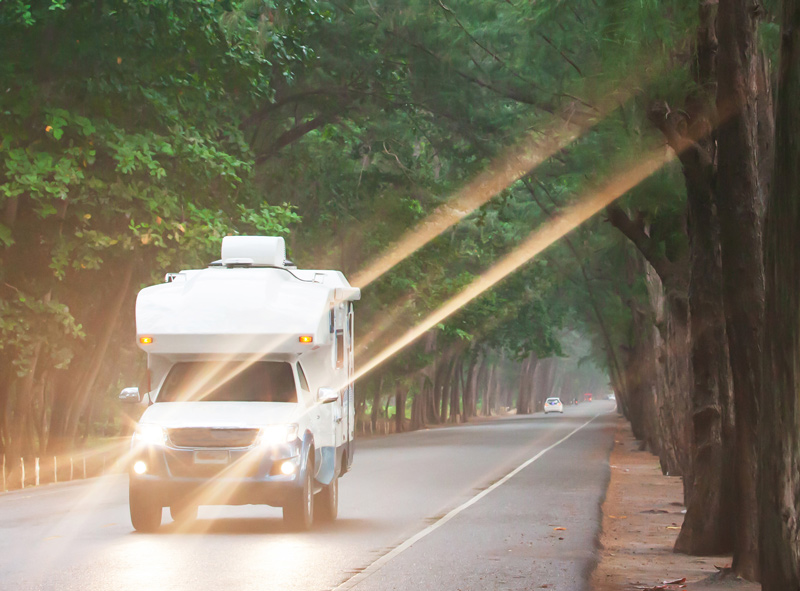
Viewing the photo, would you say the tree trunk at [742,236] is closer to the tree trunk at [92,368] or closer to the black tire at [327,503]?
the black tire at [327,503]

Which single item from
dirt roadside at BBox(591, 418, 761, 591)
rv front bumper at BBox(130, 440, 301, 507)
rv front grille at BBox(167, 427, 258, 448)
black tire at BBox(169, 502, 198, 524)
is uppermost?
rv front grille at BBox(167, 427, 258, 448)

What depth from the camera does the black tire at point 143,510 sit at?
538 inches

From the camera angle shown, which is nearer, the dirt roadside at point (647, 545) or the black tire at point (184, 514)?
the dirt roadside at point (647, 545)

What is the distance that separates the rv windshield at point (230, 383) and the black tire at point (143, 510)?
127 cm

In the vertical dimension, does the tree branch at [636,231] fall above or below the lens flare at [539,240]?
below

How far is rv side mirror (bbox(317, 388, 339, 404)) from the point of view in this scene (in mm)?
13969

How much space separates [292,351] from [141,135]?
27.3ft

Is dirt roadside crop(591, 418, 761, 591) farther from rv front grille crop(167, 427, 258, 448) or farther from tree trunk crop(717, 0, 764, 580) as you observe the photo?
rv front grille crop(167, 427, 258, 448)

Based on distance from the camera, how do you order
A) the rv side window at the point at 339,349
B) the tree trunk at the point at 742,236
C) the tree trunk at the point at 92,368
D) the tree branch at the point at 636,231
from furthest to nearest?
the tree trunk at the point at 92,368
the rv side window at the point at 339,349
the tree branch at the point at 636,231
the tree trunk at the point at 742,236

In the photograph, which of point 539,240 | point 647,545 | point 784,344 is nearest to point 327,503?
point 647,545

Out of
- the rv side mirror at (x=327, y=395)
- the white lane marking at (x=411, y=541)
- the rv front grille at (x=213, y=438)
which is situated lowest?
the white lane marking at (x=411, y=541)

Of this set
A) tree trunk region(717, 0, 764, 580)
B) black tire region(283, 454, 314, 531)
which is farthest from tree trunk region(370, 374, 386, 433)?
tree trunk region(717, 0, 764, 580)

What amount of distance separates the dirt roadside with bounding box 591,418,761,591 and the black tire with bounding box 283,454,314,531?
3204 millimetres

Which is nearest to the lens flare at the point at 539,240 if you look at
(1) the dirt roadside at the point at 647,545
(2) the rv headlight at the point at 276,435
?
(1) the dirt roadside at the point at 647,545
